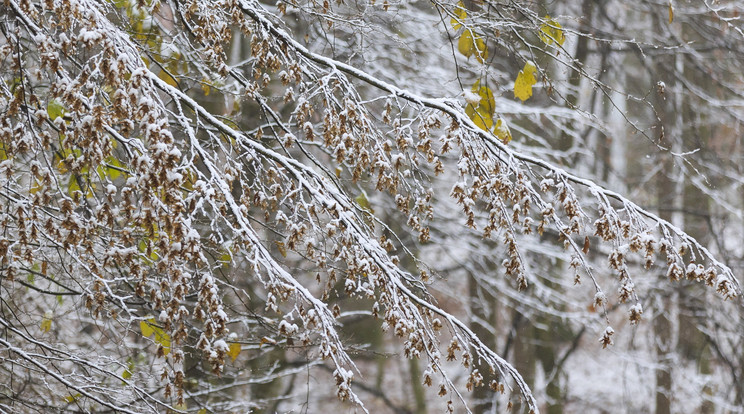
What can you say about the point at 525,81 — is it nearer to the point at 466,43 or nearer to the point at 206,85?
the point at 466,43

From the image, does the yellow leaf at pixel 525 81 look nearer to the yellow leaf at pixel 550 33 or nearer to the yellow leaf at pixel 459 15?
the yellow leaf at pixel 550 33

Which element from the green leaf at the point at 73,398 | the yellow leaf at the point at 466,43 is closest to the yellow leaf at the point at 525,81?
the yellow leaf at the point at 466,43

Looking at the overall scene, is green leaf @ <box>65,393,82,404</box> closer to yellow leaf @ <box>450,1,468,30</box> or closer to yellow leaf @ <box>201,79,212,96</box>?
yellow leaf @ <box>201,79,212,96</box>

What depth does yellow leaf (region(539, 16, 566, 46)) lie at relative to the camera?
136 inches

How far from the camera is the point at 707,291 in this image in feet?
30.9

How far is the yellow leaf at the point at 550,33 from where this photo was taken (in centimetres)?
344

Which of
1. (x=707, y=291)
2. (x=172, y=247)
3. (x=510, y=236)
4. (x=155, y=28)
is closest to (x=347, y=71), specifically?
(x=510, y=236)

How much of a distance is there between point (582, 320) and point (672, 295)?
159 centimetres

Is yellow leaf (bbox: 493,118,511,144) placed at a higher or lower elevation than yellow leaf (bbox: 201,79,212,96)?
higher

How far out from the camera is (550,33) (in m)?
3.62

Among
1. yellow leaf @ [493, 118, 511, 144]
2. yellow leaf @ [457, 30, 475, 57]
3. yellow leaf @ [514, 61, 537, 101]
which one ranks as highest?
yellow leaf @ [457, 30, 475, 57]

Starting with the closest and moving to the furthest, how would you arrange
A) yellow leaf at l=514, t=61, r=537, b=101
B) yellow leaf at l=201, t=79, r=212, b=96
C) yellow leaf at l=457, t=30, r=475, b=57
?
yellow leaf at l=514, t=61, r=537, b=101
yellow leaf at l=457, t=30, r=475, b=57
yellow leaf at l=201, t=79, r=212, b=96

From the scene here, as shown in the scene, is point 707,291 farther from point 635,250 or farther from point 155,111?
point 155,111

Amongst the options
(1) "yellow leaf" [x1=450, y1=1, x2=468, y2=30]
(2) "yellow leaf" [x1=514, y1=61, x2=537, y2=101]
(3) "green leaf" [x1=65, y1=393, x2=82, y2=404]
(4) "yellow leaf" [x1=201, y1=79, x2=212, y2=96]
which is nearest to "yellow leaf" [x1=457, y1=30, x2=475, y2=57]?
(1) "yellow leaf" [x1=450, y1=1, x2=468, y2=30]
